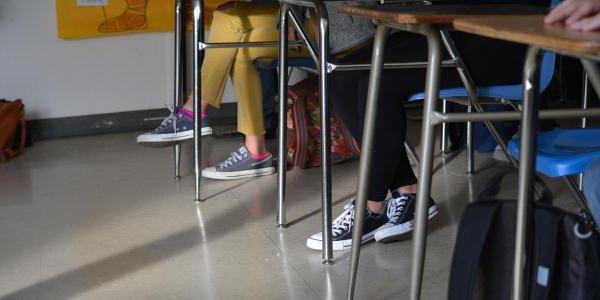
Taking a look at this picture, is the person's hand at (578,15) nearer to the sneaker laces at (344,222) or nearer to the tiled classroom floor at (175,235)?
the tiled classroom floor at (175,235)

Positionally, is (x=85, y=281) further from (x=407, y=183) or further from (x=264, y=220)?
(x=407, y=183)

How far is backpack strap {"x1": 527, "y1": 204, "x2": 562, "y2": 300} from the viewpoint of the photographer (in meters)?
1.24

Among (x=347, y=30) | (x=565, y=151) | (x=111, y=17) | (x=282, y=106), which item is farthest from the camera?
(x=111, y=17)

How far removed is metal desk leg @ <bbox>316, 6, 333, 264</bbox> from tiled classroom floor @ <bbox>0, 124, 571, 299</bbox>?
7 centimetres

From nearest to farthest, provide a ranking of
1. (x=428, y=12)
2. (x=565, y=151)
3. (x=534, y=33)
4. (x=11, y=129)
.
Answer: (x=534, y=33), (x=428, y=12), (x=565, y=151), (x=11, y=129)

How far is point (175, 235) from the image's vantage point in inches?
97.1

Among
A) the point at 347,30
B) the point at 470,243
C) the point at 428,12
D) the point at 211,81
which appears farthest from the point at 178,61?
the point at 470,243

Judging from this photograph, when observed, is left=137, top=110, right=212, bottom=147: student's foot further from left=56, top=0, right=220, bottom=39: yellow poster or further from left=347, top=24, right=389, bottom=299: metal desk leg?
left=347, top=24, right=389, bottom=299: metal desk leg

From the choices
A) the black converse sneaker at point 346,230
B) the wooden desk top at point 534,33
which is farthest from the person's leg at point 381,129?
the wooden desk top at point 534,33

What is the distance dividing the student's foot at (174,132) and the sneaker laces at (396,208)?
810 millimetres

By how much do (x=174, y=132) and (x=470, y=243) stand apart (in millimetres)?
1761

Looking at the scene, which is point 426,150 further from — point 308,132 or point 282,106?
point 308,132

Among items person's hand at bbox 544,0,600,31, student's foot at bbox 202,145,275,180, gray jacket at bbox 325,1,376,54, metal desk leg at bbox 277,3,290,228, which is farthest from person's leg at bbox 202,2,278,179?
person's hand at bbox 544,0,600,31

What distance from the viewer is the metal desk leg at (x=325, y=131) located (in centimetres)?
203
